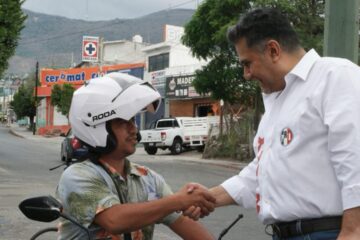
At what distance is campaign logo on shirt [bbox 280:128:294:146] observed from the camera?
2.62 m

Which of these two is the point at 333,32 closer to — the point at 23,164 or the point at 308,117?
the point at 308,117

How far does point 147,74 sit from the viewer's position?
162 feet

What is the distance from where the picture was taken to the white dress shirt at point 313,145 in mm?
2404

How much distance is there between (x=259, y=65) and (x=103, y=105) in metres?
0.68

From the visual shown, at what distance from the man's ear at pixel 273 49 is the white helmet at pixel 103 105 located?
507mm

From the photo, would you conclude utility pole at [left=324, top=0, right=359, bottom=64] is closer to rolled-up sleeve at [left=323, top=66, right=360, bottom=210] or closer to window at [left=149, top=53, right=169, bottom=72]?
rolled-up sleeve at [left=323, top=66, right=360, bottom=210]

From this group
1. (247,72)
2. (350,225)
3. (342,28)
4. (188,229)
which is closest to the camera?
(350,225)

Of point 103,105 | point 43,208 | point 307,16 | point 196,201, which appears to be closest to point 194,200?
point 196,201

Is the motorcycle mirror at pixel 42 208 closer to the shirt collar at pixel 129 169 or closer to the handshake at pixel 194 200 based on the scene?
the shirt collar at pixel 129 169

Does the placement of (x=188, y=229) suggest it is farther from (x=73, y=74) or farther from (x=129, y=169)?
(x=73, y=74)

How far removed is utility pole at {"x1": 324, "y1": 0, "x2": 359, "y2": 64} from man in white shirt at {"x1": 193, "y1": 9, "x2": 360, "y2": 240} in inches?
80.1

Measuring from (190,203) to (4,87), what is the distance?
144 meters

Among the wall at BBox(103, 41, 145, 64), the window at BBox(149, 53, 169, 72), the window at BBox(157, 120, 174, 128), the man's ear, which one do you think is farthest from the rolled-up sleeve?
the wall at BBox(103, 41, 145, 64)

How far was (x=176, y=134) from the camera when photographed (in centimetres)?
3275
